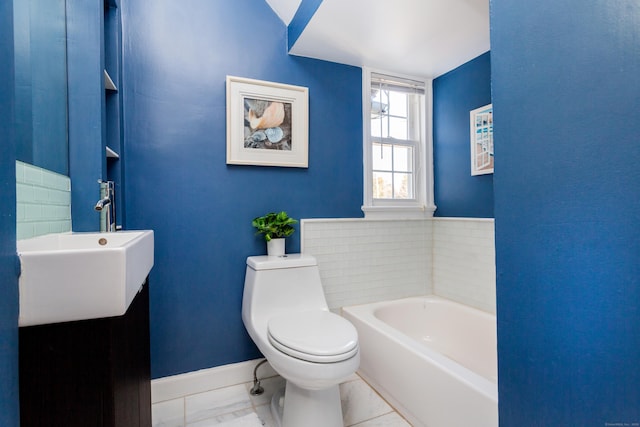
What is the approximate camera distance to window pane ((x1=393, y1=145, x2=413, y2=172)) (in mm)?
2422

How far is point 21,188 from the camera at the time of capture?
2.65 ft

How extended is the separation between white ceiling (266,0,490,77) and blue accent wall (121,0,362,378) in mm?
231

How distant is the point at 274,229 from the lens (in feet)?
6.09

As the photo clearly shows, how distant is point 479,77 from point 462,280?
1413mm

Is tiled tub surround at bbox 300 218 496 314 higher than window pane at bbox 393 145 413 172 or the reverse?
the reverse

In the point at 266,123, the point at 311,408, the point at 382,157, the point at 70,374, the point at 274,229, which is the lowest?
the point at 311,408

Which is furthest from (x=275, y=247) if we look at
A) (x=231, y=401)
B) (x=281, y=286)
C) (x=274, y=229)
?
(x=231, y=401)

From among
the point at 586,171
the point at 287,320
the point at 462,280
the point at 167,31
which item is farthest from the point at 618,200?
the point at 167,31

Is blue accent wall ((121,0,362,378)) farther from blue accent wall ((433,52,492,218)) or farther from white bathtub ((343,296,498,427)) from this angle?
blue accent wall ((433,52,492,218))

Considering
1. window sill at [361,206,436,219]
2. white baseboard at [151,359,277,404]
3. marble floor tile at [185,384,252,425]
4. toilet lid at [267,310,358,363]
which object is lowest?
marble floor tile at [185,384,252,425]

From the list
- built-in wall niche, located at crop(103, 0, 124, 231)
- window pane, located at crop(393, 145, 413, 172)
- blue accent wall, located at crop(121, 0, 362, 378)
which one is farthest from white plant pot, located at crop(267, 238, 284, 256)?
window pane, located at crop(393, 145, 413, 172)

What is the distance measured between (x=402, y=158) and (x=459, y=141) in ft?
1.42

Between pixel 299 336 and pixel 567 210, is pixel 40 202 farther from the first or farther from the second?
pixel 567 210

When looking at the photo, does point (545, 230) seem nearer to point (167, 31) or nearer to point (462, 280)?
point (462, 280)
